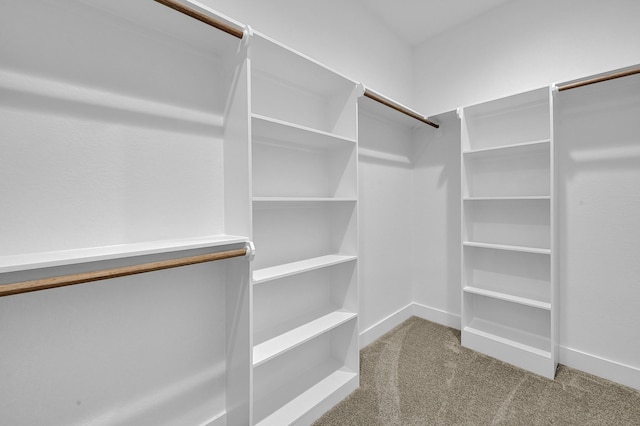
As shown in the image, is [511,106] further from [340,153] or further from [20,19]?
[20,19]

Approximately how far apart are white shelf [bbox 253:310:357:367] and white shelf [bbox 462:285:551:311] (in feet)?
3.73

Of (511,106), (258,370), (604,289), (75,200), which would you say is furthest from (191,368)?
(511,106)

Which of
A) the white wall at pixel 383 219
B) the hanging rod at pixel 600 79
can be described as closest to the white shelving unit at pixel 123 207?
the white wall at pixel 383 219

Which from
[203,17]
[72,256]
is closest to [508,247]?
[203,17]

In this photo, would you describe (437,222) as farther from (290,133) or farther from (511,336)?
(290,133)

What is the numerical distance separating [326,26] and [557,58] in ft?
5.79

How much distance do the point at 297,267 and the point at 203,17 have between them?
3.97 feet

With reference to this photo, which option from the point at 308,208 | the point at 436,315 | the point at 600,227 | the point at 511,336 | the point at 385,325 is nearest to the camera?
the point at 308,208

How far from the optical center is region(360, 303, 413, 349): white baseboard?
2307mm

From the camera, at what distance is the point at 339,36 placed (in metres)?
2.07

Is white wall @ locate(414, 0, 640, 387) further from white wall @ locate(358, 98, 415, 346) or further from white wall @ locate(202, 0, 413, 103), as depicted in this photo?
white wall @ locate(358, 98, 415, 346)

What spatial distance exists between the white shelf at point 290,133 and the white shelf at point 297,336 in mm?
1119

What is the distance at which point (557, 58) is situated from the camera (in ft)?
6.83

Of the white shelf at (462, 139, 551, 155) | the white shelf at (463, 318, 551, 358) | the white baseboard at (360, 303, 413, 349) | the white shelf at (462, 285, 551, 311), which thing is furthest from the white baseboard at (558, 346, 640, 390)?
the white shelf at (462, 139, 551, 155)
